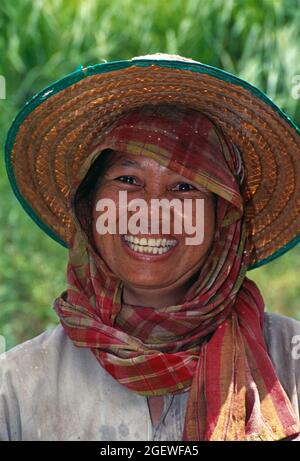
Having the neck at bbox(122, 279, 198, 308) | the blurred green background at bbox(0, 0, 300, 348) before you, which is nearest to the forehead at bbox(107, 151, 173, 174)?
the neck at bbox(122, 279, 198, 308)

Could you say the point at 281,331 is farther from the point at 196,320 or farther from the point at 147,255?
the point at 147,255

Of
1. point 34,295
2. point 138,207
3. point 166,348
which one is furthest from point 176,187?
point 34,295

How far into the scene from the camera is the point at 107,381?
3.05m

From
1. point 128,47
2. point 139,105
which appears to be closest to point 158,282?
point 139,105

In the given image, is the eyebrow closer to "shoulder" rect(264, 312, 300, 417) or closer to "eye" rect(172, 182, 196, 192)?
"eye" rect(172, 182, 196, 192)

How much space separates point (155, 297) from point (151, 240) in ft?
0.75

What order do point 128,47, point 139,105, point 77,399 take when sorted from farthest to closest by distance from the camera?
1. point 128,47
2. point 139,105
3. point 77,399

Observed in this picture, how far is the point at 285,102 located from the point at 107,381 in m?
3.36

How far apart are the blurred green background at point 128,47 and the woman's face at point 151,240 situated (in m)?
2.81

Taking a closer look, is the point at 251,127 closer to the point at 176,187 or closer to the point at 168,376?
the point at 176,187

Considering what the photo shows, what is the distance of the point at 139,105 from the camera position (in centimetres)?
313

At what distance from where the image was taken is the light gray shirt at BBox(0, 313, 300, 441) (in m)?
2.97

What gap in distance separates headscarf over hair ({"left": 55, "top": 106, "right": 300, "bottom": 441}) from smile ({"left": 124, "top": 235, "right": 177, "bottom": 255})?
0.46 feet

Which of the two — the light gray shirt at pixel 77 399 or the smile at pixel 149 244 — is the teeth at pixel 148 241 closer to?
the smile at pixel 149 244
